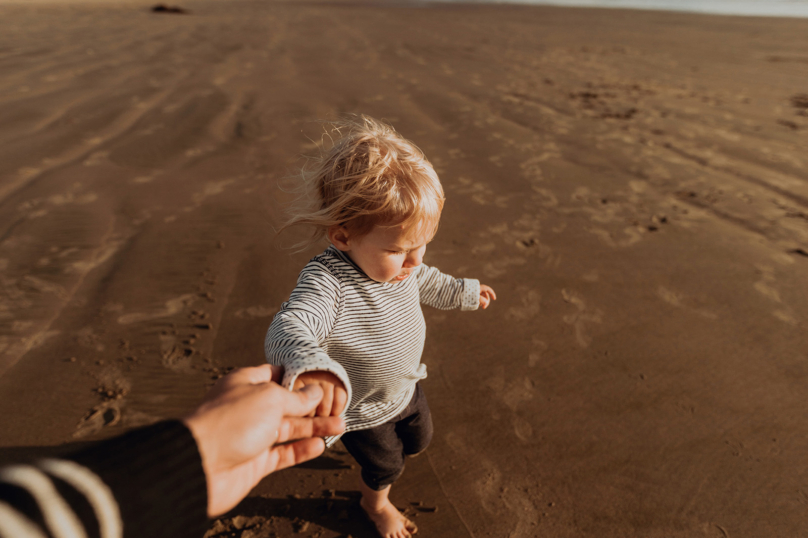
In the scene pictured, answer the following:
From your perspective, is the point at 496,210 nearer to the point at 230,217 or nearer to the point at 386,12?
the point at 230,217

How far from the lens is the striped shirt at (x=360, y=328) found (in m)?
1.25

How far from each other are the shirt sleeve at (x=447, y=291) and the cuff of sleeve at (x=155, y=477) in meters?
0.99

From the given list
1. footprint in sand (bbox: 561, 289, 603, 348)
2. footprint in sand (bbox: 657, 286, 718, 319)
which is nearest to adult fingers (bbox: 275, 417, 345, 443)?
footprint in sand (bbox: 561, 289, 603, 348)

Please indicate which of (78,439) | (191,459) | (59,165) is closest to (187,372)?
(78,439)

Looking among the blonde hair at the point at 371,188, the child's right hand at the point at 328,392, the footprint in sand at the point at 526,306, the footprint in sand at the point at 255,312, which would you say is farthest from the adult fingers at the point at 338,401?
the footprint in sand at the point at 526,306

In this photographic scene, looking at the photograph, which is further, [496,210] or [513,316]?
[496,210]

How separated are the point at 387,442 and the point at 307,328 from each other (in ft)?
1.71

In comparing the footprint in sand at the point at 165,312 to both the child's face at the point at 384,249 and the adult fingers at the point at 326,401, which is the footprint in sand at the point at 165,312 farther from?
the adult fingers at the point at 326,401

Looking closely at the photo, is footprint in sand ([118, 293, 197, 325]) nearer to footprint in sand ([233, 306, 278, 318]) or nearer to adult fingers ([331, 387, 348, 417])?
footprint in sand ([233, 306, 278, 318])

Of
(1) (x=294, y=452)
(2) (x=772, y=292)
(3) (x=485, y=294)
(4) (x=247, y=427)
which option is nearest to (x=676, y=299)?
(2) (x=772, y=292)

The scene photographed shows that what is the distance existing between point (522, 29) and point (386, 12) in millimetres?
4235

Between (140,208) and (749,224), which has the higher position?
(749,224)

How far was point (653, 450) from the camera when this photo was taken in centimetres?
177

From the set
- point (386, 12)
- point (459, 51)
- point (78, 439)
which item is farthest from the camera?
point (386, 12)
